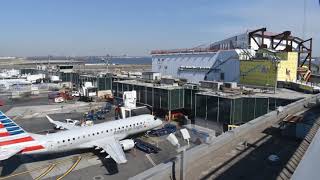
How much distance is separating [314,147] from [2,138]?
39.4m

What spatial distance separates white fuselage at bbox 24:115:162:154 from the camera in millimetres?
43812

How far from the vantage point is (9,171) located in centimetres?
4212

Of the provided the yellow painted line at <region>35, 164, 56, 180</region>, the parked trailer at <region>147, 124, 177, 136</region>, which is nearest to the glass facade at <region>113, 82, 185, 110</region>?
the parked trailer at <region>147, 124, 177, 136</region>

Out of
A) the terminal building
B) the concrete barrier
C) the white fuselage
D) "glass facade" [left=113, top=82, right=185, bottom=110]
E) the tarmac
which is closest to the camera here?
the concrete barrier

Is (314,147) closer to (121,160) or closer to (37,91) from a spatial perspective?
(121,160)

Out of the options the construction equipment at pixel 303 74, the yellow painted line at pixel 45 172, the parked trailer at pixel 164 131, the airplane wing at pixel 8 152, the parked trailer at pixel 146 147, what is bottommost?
the yellow painted line at pixel 45 172

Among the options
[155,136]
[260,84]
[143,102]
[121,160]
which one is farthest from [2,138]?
[260,84]

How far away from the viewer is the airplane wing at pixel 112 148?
43156 mm

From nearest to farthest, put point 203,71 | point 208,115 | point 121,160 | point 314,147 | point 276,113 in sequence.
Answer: point 314,147, point 276,113, point 121,160, point 208,115, point 203,71

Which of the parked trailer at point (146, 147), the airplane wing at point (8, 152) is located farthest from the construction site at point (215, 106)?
the airplane wing at point (8, 152)

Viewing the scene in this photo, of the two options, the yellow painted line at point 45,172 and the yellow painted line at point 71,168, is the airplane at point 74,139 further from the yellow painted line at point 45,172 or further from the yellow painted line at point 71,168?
the yellow painted line at point 45,172

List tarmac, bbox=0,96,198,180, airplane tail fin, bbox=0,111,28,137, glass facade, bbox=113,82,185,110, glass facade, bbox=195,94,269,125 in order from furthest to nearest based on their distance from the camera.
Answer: glass facade, bbox=113,82,185,110 → glass facade, bbox=195,94,269,125 → tarmac, bbox=0,96,198,180 → airplane tail fin, bbox=0,111,28,137

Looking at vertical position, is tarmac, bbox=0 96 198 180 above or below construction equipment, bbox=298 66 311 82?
below

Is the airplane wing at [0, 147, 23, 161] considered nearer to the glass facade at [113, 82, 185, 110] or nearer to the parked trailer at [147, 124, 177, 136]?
the parked trailer at [147, 124, 177, 136]
